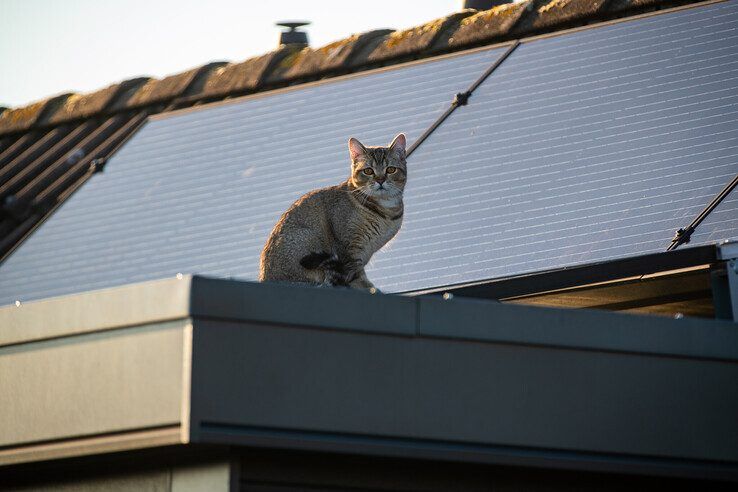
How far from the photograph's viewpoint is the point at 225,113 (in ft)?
57.1

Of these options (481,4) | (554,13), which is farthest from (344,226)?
(481,4)

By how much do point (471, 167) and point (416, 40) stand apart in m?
4.66

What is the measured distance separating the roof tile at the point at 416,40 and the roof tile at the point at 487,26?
219 mm

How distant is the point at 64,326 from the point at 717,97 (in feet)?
20.2

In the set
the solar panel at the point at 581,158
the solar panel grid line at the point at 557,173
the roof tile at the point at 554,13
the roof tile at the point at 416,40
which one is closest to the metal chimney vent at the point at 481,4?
the roof tile at the point at 416,40

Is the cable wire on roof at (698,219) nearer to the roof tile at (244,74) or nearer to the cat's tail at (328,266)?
the cat's tail at (328,266)

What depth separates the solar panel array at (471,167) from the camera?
1120 centimetres

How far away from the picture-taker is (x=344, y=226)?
10.8 m

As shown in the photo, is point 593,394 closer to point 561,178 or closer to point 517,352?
point 517,352

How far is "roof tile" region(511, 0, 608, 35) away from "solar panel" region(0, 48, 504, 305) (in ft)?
2.79

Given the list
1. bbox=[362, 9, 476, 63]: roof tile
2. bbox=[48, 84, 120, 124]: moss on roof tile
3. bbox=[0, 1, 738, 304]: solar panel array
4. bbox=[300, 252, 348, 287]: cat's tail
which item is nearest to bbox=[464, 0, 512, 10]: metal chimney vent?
bbox=[362, 9, 476, 63]: roof tile

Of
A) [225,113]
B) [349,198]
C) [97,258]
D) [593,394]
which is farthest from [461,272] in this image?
[225,113]

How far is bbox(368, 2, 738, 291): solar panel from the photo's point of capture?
35.9ft

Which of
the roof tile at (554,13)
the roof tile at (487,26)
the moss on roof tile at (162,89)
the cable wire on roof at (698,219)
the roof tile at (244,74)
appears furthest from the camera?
the moss on roof tile at (162,89)
